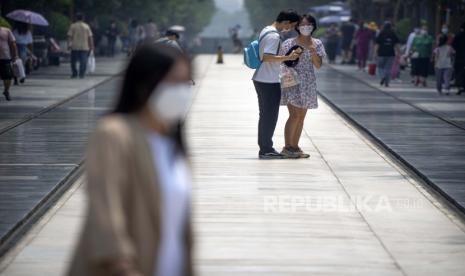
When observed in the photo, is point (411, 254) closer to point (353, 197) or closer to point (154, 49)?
point (353, 197)

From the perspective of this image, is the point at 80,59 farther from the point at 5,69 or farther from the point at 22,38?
the point at 5,69

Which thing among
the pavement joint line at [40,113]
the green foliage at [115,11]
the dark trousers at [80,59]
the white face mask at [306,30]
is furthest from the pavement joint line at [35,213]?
the green foliage at [115,11]

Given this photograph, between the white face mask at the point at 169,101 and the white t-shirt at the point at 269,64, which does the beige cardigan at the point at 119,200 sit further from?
the white t-shirt at the point at 269,64

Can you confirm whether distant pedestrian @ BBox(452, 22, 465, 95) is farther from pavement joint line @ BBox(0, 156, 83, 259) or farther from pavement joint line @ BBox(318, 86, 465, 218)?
pavement joint line @ BBox(0, 156, 83, 259)

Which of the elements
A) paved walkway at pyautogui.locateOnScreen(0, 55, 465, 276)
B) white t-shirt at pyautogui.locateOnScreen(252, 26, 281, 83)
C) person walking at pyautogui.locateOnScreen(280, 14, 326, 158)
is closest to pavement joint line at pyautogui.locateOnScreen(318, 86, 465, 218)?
paved walkway at pyautogui.locateOnScreen(0, 55, 465, 276)

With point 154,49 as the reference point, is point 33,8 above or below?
below

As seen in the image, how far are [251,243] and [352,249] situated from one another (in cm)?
77

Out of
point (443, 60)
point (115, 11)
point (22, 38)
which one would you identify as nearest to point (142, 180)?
point (443, 60)

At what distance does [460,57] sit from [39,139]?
1928 cm

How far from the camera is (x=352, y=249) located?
11250 millimetres

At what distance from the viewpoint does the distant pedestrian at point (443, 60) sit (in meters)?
37.1

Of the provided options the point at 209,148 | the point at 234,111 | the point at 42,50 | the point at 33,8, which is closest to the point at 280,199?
the point at 209,148

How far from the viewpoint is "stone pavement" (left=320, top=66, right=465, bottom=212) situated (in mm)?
17266

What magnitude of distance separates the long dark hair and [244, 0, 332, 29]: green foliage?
9850cm
